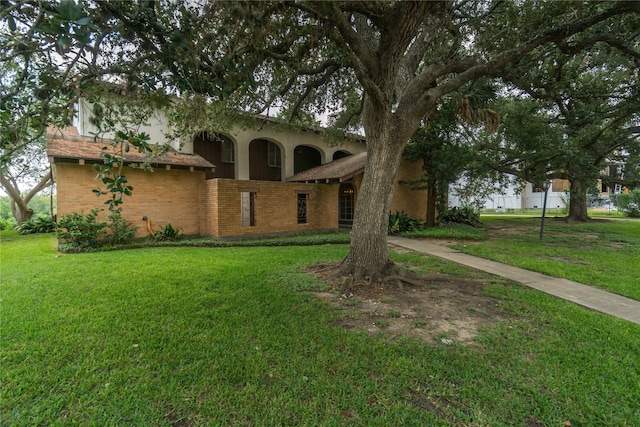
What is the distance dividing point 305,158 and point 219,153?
18.0 ft

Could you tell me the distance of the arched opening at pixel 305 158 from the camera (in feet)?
59.6

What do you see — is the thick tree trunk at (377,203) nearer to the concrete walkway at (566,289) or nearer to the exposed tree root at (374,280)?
the exposed tree root at (374,280)

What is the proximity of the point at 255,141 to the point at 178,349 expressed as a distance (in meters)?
14.3

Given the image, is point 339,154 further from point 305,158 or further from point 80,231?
point 80,231

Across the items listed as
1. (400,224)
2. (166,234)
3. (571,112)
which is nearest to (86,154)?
(166,234)

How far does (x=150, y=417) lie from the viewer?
2.27m

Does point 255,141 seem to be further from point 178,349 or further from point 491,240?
point 178,349

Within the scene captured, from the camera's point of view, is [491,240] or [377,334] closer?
[377,334]

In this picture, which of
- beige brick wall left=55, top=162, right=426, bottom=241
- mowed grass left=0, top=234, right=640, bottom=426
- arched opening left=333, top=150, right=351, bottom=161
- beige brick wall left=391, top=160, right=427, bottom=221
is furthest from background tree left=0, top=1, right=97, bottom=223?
arched opening left=333, top=150, right=351, bottom=161

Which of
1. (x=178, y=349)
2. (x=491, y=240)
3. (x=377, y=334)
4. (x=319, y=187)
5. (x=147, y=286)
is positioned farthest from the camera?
(x=319, y=187)

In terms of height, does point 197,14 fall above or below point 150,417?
above

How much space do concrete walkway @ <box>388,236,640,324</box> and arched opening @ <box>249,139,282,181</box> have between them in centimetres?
1091

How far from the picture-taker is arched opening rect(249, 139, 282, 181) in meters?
16.3

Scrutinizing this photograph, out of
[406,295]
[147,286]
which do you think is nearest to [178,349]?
[147,286]
